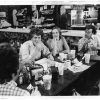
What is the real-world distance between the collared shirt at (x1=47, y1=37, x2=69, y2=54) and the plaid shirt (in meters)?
0.76

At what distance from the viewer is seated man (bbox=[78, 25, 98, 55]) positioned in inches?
56.8

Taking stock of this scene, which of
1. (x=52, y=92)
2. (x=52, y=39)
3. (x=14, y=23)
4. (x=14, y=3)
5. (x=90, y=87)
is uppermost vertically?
(x=14, y=3)

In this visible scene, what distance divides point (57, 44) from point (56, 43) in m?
0.02

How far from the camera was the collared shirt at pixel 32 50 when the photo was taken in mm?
1474

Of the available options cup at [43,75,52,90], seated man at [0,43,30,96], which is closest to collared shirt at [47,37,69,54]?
cup at [43,75,52,90]

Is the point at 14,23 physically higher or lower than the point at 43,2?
lower

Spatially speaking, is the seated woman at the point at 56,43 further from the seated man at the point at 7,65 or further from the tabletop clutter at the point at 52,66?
the seated man at the point at 7,65

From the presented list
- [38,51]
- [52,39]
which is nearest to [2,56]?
[38,51]

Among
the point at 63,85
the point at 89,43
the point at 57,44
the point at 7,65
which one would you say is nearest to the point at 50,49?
the point at 57,44

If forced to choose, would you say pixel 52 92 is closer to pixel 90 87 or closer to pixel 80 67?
pixel 80 67

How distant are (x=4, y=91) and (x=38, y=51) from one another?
2.32 feet

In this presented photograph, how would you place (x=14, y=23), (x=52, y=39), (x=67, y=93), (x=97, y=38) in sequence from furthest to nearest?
(x=52, y=39)
(x=97, y=38)
(x=14, y=23)
(x=67, y=93)

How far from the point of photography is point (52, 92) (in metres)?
0.97

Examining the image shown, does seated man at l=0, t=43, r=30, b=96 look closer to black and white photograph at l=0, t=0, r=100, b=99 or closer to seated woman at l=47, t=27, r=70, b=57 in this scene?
black and white photograph at l=0, t=0, r=100, b=99
